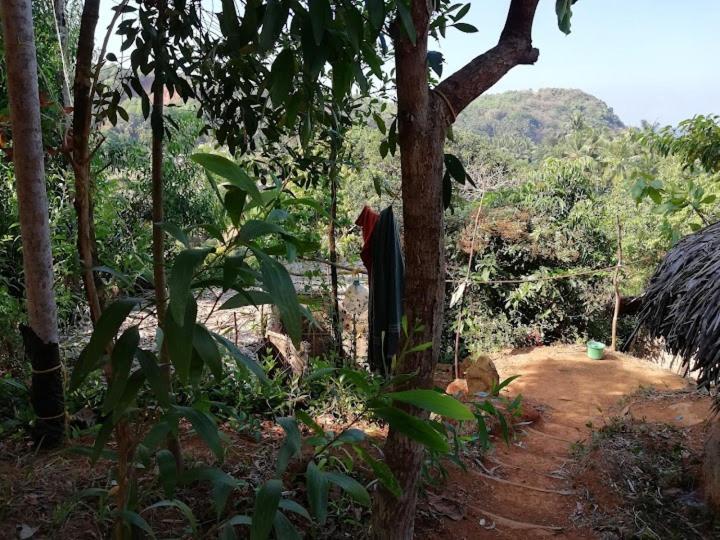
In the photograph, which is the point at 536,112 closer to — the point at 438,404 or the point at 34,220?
the point at 34,220

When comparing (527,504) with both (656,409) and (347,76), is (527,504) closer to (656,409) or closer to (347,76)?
(656,409)

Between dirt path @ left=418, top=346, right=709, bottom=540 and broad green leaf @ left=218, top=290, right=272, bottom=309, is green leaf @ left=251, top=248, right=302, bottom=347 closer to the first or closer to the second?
broad green leaf @ left=218, top=290, right=272, bottom=309

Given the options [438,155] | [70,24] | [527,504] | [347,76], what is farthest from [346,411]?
[70,24]

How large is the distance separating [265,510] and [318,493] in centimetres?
10

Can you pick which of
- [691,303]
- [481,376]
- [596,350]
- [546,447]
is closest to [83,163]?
[691,303]

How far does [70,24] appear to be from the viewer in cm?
527

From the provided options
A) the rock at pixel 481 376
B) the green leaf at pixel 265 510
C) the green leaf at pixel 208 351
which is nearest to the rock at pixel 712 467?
the rock at pixel 481 376

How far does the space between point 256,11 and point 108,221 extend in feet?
11.0

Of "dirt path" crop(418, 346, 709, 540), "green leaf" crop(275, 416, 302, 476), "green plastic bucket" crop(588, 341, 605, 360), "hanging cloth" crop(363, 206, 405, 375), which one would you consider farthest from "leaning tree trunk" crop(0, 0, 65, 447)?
"green plastic bucket" crop(588, 341, 605, 360)

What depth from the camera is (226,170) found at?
2.70 feet

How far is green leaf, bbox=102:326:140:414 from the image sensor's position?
2.72 feet

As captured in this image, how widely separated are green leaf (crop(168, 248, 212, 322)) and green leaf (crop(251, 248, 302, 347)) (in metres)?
0.08

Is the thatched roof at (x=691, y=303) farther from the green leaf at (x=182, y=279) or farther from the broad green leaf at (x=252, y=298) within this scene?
the green leaf at (x=182, y=279)

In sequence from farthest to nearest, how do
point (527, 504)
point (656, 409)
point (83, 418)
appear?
point (656, 409), point (527, 504), point (83, 418)
